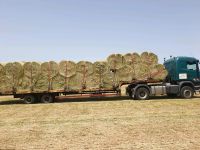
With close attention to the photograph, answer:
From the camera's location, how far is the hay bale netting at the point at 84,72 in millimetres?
26000

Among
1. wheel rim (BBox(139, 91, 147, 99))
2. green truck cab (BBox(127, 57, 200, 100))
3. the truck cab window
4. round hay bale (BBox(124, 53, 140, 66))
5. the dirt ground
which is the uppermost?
round hay bale (BBox(124, 53, 140, 66))

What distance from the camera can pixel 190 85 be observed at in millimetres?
27750

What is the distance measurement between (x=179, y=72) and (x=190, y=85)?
4.56 feet

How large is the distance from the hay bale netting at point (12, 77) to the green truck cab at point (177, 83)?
8.56 m

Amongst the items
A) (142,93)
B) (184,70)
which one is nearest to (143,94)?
(142,93)

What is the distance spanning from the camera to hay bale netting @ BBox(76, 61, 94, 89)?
26.0 meters

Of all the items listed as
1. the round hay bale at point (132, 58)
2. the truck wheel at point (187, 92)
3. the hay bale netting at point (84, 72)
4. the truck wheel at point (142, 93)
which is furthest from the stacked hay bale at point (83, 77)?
the truck wheel at point (187, 92)

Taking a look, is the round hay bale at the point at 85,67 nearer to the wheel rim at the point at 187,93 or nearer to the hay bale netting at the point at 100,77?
the hay bale netting at the point at 100,77

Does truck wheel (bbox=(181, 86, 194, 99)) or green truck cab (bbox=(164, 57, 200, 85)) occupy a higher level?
green truck cab (bbox=(164, 57, 200, 85))

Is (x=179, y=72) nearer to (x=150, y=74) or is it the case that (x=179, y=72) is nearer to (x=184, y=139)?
(x=150, y=74)

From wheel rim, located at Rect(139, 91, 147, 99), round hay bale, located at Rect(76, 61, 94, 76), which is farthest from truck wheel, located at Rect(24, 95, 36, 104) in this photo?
wheel rim, located at Rect(139, 91, 147, 99)

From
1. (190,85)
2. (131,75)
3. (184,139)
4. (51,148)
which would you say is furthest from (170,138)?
(190,85)

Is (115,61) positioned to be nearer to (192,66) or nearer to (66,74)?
(66,74)

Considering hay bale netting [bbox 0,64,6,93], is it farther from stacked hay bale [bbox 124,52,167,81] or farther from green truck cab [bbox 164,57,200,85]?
green truck cab [bbox 164,57,200,85]
